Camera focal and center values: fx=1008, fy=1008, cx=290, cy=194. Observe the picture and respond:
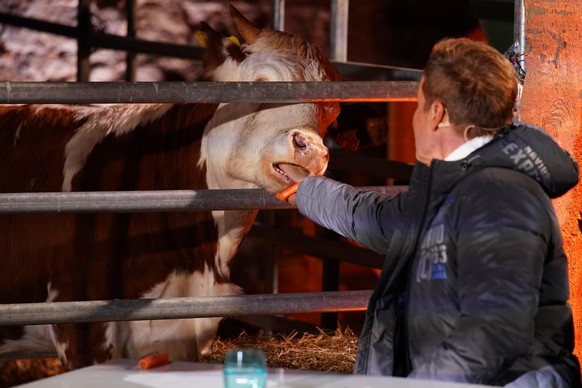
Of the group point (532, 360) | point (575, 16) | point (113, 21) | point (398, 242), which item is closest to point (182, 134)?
point (575, 16)

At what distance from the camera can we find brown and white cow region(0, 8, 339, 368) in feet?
13.3

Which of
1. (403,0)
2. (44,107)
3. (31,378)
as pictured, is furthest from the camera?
(403,0)

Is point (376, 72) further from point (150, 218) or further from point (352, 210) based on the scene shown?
point (352, 210)

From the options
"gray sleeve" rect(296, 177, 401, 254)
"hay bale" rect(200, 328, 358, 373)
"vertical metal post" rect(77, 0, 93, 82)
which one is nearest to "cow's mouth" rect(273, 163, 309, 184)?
"gray sleeve" rect(296, 177, 401, 254)

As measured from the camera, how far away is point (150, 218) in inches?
165

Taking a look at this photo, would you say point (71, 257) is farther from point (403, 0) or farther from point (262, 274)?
point (403, 0)

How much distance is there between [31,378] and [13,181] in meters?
2.03

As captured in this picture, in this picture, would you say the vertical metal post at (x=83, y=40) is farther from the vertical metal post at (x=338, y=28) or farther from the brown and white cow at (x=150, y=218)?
the brown and white cow at (x=150, y=218)

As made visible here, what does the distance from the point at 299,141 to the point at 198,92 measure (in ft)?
1.86

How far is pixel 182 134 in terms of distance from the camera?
4262mm

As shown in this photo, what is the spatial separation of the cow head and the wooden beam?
2.65 feet

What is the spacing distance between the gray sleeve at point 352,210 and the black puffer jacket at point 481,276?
0.27 ft

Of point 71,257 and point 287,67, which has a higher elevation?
point 287,67

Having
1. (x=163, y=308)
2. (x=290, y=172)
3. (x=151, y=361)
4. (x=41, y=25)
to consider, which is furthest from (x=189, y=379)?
(x=41, y=25)
